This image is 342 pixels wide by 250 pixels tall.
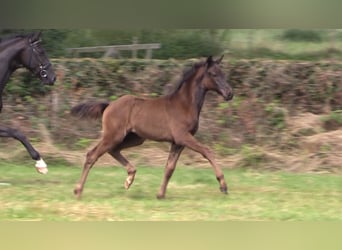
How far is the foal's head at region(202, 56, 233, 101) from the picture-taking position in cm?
841

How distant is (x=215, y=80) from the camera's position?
8438mm

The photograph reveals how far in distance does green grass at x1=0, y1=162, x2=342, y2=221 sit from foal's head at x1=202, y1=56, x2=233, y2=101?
1.38 metres

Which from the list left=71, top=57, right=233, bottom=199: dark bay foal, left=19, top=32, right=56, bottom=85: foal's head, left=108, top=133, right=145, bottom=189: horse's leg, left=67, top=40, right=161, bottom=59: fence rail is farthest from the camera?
left=67, top=40, right=161, bottom=59: fence rail

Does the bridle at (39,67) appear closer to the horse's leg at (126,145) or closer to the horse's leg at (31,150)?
the horse's leg at (31,150)

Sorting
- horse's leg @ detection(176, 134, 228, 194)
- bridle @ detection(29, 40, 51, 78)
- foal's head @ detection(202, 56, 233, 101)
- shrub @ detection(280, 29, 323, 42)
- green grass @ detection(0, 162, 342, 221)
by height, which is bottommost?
green grass @ detection(0, 162, 342, 221)

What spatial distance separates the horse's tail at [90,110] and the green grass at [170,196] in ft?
Answer: 3.38

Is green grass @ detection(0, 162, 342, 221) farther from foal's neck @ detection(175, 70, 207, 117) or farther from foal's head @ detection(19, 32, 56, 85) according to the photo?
foal's head @ detection(19, 32, 56, 85)

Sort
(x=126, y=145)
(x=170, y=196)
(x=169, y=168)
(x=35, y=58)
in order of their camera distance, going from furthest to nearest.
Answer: (x=35, y=58) → (x=126, y=145) → (x=170, y=196) → (x=169, y=168)

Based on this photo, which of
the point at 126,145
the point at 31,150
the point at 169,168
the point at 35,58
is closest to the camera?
the point at 169,168

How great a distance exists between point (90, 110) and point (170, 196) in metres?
1.55

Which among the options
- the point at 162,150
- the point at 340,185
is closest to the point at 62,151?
the point at 162,150

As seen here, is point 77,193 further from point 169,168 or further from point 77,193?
point 169,168

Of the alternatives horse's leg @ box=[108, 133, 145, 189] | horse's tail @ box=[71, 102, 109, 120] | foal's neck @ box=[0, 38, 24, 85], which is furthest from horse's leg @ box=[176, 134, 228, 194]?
foal's neck @ box=[0, 38, 24, 85]

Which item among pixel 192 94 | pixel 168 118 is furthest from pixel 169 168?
pixel 192 94
